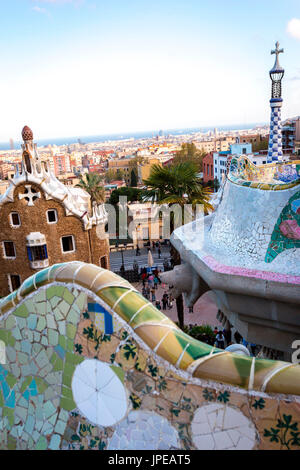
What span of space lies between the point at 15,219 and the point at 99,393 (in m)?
14.1

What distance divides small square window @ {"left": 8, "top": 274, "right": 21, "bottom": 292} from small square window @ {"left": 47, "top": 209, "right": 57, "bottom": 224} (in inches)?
114

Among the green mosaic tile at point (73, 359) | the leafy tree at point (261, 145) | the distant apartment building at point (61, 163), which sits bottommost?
the distant apartment building at point (61, 163)

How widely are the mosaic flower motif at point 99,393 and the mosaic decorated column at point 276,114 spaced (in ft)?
53.1

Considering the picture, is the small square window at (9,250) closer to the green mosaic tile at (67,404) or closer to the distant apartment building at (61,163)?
the green mosaic tile at (67,404)

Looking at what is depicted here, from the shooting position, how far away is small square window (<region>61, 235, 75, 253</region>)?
17312mm

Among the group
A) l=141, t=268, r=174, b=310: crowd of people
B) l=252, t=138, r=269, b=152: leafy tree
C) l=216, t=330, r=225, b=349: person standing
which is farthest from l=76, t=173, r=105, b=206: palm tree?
l=252, t=138, r=269, b=152: leafy tree

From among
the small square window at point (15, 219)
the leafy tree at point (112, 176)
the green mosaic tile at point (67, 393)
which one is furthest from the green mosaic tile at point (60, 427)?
the leafy tree at point (112, 176)

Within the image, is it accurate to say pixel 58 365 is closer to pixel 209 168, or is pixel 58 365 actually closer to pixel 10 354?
pixel 10 354

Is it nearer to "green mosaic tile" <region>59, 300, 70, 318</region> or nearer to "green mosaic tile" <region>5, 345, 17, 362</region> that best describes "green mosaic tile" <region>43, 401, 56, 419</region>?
"green mosaic tile" <region>5, 345, 17, 362</region>

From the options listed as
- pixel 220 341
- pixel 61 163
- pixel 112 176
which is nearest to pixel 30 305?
pixel 220 341

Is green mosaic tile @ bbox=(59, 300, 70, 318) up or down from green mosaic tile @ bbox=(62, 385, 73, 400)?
up

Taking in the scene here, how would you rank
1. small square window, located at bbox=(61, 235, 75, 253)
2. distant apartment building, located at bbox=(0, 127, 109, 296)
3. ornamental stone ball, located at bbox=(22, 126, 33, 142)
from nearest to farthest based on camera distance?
distant apartment building, located at bbox=(0, 127, 109, 296)
ornamental stone ball, located at bbox=(22, 126, 33, 142)
small square window, located at bbox=(61, 235, 75, 253)

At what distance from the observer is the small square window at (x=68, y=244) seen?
17.3m
